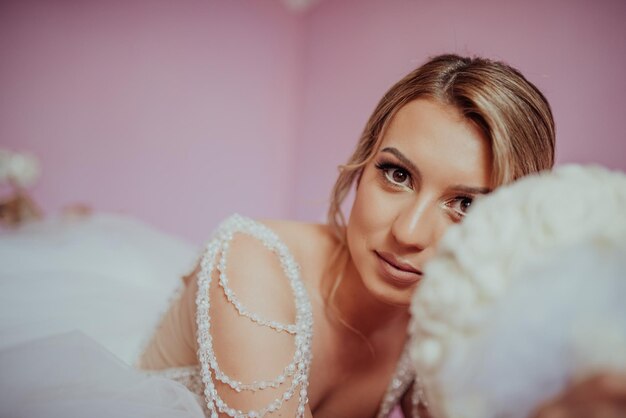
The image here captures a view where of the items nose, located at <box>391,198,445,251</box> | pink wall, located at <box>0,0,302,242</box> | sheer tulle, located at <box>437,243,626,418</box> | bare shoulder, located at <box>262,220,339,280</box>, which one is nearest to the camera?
sheer tulle, located at <box>437,243,626,418</box>

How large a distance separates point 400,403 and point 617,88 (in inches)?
49.2

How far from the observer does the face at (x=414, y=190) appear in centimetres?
82

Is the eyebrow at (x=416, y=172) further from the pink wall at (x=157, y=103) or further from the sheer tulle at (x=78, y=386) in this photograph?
the pink wall at (x=157, y=103)

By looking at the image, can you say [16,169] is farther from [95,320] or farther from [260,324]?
[260,324]

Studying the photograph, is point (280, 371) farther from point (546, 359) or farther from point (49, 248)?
point (49, 248)

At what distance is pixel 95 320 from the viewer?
4.18 ft

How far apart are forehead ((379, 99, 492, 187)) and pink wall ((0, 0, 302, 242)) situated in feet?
7.20

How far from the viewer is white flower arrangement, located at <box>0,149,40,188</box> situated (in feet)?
6.39

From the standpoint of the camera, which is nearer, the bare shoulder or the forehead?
the forehead

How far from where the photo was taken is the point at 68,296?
130 cm

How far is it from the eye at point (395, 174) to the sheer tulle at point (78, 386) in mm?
611

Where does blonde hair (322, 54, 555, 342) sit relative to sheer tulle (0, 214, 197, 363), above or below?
above

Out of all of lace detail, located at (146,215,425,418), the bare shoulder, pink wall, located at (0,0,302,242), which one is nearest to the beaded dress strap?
lace detail, located at (146,215,425,418)

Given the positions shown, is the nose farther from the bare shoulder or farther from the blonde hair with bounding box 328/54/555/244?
the bare shoulder
